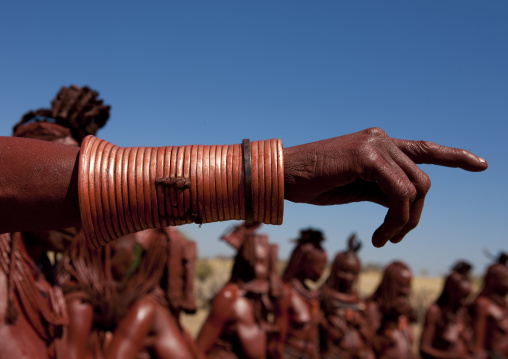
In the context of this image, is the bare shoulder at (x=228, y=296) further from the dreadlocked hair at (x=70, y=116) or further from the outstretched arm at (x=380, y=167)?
the outstretched arm at (x=380, y=167)

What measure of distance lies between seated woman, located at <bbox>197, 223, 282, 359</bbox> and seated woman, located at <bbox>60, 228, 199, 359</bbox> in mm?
1286

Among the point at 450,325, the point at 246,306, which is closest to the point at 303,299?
the point at 246,306

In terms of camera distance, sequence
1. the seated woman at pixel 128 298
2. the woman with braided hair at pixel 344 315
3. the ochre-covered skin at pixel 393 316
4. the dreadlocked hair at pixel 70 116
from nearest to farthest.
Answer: the dreadlocked hair at pixel 70 116 < the seated woman at pixel 128 298 < the woman with braided hair at pixel 344 315 < the ochre-covered skin at pixel 393 316

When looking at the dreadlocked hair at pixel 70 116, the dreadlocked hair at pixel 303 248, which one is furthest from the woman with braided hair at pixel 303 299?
the dreadlocked hair at pixel 70 116

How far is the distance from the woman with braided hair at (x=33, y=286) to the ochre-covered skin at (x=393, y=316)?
8990 mm

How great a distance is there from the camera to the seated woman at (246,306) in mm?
7082

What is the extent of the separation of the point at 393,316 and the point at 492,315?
236cm

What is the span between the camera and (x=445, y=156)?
1600 mm

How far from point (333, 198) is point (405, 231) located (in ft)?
0.89

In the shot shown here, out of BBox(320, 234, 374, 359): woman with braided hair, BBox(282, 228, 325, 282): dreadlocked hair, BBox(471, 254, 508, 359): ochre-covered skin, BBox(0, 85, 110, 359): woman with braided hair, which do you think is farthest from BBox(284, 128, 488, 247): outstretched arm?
BBox(471, 254, 508, 359): ochre-covered skin

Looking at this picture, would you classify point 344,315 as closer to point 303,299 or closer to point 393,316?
point 303,299

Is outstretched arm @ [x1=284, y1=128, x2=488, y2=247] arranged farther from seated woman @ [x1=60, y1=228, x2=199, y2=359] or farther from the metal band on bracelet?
seated woman @ [x1=60, y1=228, x2=199, y2=359]

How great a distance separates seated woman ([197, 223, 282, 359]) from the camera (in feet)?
23.2

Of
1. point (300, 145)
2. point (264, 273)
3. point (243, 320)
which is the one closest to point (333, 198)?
point (300, 145)
